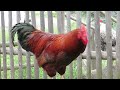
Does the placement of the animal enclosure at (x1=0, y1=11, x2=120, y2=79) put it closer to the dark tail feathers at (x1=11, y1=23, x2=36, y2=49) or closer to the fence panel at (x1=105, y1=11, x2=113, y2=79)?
the fence panel at (x1=105, y1=11, x2=113, y2=79)

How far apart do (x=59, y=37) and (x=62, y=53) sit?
0.17 m

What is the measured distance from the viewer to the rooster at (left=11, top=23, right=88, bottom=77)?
224 centimetres

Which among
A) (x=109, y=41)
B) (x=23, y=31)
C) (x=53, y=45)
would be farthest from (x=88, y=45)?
(x=23, y=31)

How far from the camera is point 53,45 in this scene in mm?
2395

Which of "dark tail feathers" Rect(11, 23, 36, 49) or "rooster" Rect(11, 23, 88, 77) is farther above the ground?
"dark tail feathers" Rect(11, 23, 36, 49)

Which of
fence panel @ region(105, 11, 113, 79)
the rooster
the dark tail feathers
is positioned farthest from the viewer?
fence panel @ region(105, 11, 113, 79)

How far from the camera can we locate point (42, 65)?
247 cm

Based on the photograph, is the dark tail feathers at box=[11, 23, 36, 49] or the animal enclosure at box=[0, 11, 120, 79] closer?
the dark tail feathers at box=[11, 23, 36, 49]

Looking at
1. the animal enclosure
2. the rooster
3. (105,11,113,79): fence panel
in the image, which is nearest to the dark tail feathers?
the rooster

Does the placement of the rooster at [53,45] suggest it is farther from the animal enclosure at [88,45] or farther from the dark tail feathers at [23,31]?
the animal enclosure at [88,45]

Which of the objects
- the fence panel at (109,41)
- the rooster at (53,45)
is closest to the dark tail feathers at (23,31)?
the rooster at (53,45)
